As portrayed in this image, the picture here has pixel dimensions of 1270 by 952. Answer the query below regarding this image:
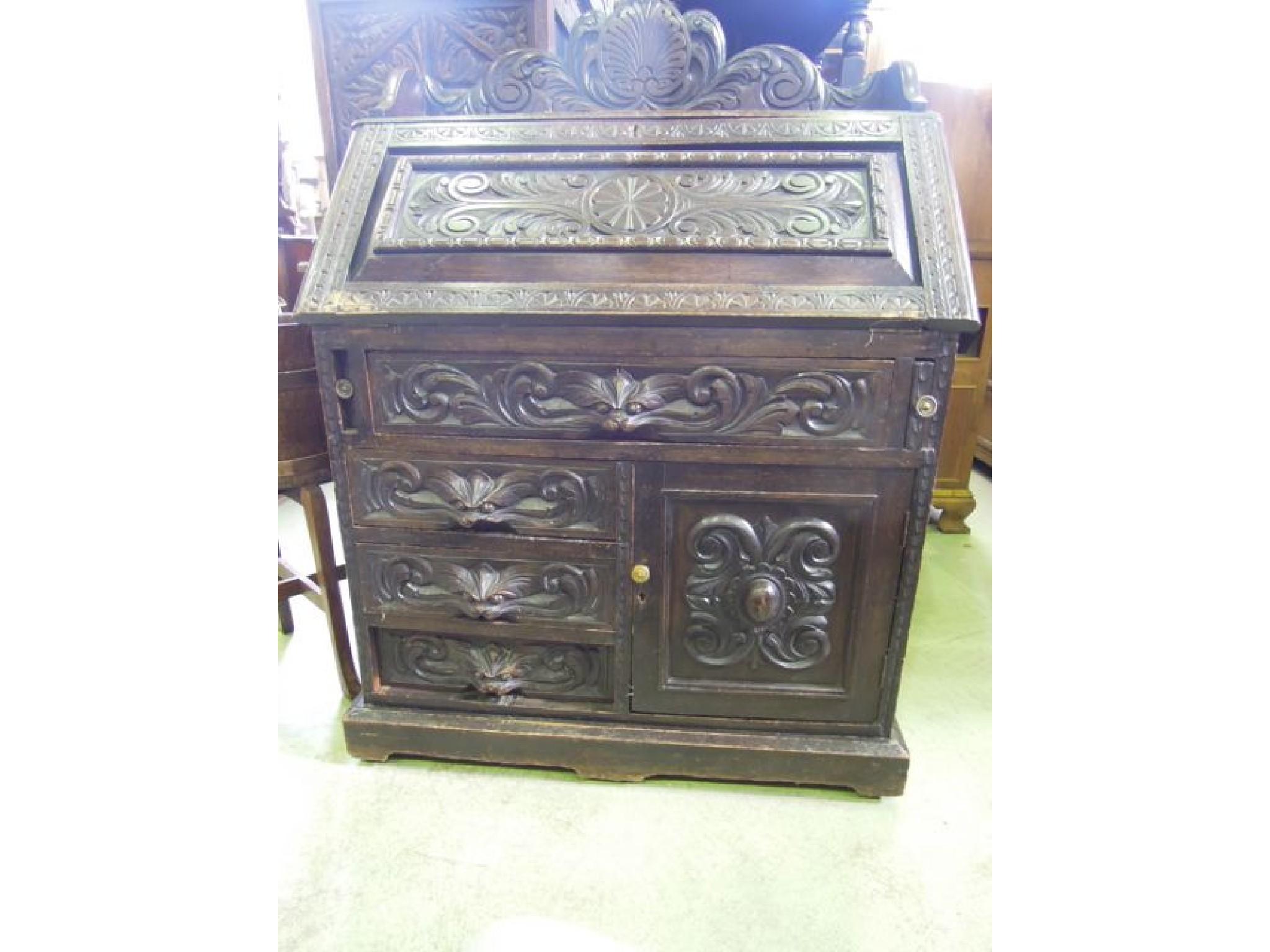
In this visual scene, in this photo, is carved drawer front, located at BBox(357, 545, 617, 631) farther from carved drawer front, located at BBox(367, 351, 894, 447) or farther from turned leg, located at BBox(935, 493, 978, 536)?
turned leg, located at BBox(935, 493, 978, 536)

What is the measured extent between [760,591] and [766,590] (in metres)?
0.01

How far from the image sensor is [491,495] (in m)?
1.08

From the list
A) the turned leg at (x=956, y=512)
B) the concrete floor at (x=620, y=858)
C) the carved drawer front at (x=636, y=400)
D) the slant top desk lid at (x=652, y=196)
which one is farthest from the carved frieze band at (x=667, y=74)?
the turned leg at (x=956, y=512)

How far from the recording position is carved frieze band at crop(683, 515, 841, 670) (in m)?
1.06

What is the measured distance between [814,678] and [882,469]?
1.40ft

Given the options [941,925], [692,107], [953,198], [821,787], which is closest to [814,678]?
[821,787]

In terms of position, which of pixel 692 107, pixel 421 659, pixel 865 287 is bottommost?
pixel 421 659

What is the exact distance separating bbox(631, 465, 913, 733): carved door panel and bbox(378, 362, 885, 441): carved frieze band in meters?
0.09

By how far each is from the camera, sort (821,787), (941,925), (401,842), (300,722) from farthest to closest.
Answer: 1. (300,722)
2. (821,787)
3. (401,842)
4. (941,925)

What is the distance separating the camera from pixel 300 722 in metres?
1.38

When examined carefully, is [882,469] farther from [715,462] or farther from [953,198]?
[953,198]

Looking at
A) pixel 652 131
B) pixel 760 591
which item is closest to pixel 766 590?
pixel 760 591

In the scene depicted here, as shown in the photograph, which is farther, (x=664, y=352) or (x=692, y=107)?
(x=692, y=107)

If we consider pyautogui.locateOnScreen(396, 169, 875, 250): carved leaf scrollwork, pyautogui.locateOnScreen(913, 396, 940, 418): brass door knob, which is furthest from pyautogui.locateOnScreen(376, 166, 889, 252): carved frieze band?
pyautogui.locateOnScreen(913, 396, 940, 418): brass door knob
